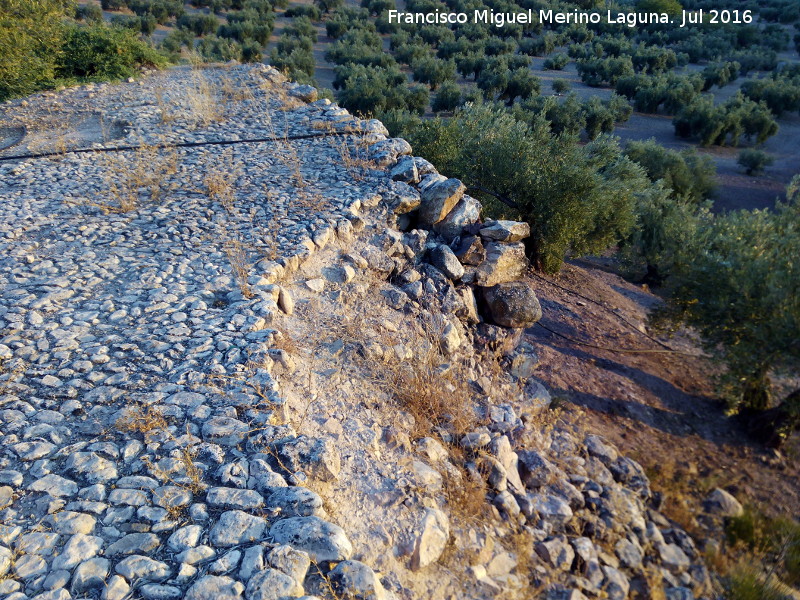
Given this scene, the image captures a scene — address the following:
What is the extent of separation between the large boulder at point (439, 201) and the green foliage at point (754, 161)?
1849 centimetres

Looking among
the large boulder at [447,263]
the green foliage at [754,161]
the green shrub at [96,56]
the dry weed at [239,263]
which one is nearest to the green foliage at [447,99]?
the green foliage at [754,161]

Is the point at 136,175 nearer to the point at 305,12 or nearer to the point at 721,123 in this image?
the point at 721,123

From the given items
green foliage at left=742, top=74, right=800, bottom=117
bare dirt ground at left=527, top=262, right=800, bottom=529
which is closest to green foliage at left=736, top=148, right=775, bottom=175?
green foliage at left=742, top=74, right=800, bottom=117

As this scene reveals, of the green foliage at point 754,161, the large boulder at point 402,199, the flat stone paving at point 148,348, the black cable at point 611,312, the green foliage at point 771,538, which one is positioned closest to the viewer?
the flat stone paving at point 148,348

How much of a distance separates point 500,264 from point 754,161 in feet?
61.6

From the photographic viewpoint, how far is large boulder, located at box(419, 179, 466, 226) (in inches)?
252

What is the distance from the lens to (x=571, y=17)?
40.8m

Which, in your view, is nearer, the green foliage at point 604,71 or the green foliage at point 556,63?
the green foliage at point 604,71

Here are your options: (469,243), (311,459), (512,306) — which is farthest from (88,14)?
(311,459)

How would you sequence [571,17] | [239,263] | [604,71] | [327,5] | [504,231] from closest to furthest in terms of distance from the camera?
1. [239,263]
2. [504,231]
3. [604,71]
4. [327,5]
5. [571,17]

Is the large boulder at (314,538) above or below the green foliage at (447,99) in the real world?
below

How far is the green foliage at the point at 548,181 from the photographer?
7.48 metres

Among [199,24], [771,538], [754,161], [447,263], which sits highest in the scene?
[199,24]

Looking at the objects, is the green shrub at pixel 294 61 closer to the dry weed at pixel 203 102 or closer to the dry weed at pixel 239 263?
the dry weed at pixel 203 102
